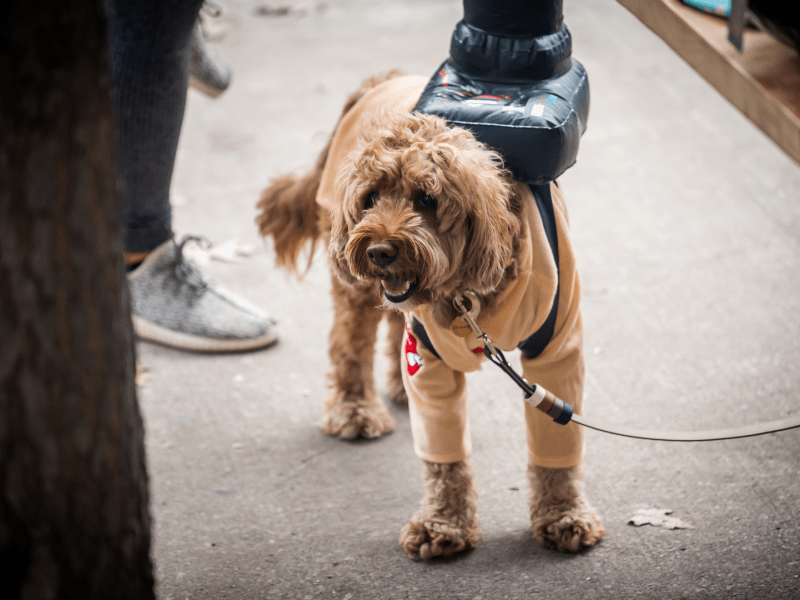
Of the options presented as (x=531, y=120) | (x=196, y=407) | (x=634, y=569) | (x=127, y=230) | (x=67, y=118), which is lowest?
(x=196, y=407)

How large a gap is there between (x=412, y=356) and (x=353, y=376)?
753 mm

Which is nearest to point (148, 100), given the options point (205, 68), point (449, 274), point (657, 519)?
point (205, 68)

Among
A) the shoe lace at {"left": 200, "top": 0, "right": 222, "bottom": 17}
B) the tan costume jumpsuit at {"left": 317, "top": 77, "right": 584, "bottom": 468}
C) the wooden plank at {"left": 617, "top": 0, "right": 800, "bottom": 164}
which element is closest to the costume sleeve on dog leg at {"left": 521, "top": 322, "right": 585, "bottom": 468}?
the tan costume jumpsuit at {"left": 317, "top": 77, "right": 584, "bottom": 468}

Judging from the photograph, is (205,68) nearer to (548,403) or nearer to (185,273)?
(185,273)

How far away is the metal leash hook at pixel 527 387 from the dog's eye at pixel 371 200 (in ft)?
1.10

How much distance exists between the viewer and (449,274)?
1936mm

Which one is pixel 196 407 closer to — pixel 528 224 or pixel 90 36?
pixel 528 224

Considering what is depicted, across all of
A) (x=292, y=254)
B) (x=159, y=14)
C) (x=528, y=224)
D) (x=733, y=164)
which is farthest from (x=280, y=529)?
(x=733, y=164)

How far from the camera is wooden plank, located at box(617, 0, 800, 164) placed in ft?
6.84

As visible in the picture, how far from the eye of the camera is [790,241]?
12.7ft

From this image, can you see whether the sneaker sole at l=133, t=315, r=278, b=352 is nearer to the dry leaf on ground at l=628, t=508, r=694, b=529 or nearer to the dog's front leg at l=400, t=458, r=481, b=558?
the dog's front leg at l=400, t=458, r=481, b=558

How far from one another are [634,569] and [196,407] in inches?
70.2

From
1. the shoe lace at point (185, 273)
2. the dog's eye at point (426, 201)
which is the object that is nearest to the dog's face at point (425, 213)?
the dog's eye at point (426, 201)

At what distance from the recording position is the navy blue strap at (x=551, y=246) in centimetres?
208
